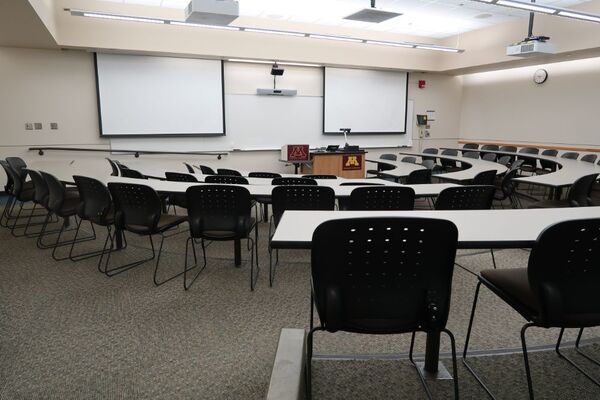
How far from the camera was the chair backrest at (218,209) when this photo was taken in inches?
125

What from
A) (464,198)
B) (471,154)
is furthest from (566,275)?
(471,154)

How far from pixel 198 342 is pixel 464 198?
7.86 ft

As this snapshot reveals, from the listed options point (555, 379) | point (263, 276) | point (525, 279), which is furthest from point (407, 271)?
point (263, 276)

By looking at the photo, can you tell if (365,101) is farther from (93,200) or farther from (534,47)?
(93,200)

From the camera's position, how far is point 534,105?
31.5 ft

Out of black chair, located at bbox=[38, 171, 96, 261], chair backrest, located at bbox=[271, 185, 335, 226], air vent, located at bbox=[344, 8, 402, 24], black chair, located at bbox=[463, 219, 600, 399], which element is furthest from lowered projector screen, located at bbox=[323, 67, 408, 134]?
black chair, located at bbox=[463, 219, 600, 399]

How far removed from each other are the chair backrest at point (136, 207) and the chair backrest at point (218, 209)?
0.28m

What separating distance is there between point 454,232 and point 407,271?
23 centimetres

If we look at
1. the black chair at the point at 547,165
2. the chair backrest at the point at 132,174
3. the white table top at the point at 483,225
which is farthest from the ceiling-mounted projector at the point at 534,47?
the chair backrest at the point at 132,174

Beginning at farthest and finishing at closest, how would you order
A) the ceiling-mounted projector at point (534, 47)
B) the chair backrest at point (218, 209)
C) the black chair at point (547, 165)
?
the black chair at point (547, 165) → the ceiling-mounted projector at point (534, 47) → the chair backrest at point (218, 209)

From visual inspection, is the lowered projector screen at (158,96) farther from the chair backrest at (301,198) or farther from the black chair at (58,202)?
the chair backrest at (301,198)

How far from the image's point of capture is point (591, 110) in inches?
335

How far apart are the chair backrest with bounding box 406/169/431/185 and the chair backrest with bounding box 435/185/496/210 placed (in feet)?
6.16

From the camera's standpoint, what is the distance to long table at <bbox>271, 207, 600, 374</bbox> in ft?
5.51
